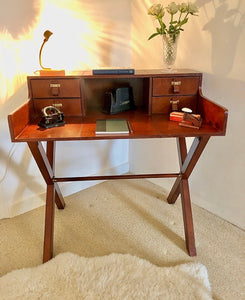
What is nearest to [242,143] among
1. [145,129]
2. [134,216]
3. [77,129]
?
[145,129]

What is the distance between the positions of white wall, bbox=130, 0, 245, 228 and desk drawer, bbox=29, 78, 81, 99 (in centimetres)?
79

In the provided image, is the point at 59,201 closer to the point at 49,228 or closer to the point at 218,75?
the point at 49,228

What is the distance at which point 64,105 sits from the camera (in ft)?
4.58

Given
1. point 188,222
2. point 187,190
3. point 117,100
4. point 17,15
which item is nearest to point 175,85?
point 117,100

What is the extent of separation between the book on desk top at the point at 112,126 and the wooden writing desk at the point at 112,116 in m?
0.03

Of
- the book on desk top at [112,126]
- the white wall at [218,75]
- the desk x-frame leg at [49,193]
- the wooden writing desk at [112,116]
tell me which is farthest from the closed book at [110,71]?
the white wall at [218,75]

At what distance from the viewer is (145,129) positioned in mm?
1219

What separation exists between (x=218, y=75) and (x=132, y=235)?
1128 mm

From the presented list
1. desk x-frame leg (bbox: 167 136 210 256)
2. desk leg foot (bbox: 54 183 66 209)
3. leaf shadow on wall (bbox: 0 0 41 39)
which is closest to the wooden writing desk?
desk x-frame leg (bbox: 167 136 210 256)

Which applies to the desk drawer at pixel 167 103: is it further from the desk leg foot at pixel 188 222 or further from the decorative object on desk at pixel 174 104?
the desk leg foot at pixel 188 222

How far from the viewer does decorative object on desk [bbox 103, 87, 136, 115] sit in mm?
1455

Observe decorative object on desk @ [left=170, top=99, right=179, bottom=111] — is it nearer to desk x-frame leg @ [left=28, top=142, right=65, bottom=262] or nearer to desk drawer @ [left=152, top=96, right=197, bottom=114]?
desk drawer @ [left=152, top=96, right=197, bottom=114]

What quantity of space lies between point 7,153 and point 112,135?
0.89m

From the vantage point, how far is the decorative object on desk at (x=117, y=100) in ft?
4.77
